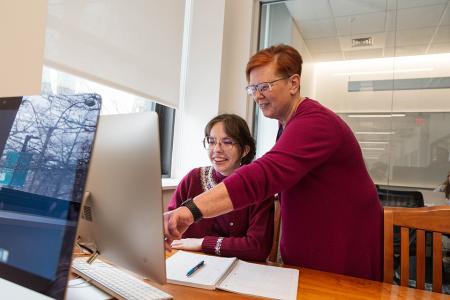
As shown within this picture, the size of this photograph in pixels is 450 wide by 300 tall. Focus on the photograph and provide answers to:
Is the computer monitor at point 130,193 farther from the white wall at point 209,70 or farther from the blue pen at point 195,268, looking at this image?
the white wall at point 209,70

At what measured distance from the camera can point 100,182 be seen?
66 cm

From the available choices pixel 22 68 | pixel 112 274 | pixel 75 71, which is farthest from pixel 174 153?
pixel 112 274

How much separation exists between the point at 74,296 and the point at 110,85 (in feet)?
4.73

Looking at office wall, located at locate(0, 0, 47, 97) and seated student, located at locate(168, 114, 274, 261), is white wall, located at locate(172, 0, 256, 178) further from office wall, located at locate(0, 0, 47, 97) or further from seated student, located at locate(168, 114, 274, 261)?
office wall, located at locate(0, 0, 47, 97)

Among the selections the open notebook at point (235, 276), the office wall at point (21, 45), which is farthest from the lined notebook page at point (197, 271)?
the office wall at point (21, 45)

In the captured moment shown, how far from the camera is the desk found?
31.2 inches

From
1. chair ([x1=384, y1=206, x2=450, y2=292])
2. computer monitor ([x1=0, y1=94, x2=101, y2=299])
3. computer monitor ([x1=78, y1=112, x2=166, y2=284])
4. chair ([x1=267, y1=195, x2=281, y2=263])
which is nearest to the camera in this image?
computer monitor ([x1=0, y1=94, x2=101, y2=299])

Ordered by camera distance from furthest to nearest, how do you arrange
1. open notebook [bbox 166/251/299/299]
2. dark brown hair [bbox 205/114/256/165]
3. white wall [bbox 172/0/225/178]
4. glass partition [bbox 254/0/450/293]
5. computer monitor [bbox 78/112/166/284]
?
white wall [bbox 172/0/225/178], glass partition [bbox 254/0/450/293], dark brown hair [bbox 205/114/256/165], open notebook [bbox 166/251/299/299], computer monitor [bbox 78/112/166/284]

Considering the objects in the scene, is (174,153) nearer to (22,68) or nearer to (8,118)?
(22,68)

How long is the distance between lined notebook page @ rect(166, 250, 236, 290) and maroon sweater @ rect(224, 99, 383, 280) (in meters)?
0.26

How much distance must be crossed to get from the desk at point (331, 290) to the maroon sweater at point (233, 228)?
205mm

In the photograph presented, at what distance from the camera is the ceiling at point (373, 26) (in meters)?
2.46

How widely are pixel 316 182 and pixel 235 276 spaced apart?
0.41 m

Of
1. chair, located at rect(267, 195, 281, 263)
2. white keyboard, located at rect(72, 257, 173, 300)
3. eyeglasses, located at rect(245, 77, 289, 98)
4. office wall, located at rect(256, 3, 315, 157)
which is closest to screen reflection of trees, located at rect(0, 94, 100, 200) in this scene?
white keyboard, located at rect(72, 257, 173, 300)
